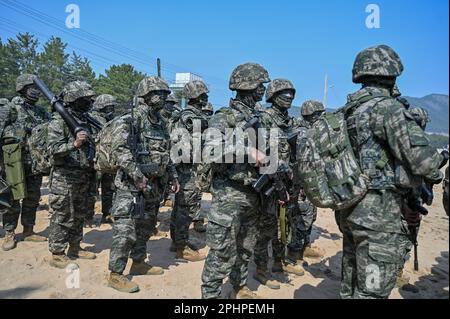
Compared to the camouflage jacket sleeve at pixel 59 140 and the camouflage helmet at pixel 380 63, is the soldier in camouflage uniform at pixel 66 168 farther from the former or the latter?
the camouflage helmet at pixel 380 63

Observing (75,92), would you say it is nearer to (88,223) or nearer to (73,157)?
(73,157)

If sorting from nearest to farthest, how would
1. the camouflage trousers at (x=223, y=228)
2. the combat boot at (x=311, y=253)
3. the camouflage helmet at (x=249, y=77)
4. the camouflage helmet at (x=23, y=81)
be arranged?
the camouflage trousers at (x=223, y=228) < the camouflage helmet at (x=249, y=77) < the combat boot at (x=311, y=253) < the camouflage helmet at (x=23, y=81)

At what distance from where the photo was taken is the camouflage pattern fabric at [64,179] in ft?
17.1

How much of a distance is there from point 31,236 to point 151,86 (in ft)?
12.9

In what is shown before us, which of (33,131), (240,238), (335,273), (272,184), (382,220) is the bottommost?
(335,273)

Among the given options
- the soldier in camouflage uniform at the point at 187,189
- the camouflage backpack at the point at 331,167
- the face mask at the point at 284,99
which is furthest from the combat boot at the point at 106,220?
the camouflage backpack at the point at 331,167

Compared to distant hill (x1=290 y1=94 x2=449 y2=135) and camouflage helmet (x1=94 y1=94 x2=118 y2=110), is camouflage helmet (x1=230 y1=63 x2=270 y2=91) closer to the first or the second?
distant hill (x1=290 y1=94 x2=449 y2=135)

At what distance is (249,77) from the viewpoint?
13.9 feet

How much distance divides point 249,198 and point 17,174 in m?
4.62

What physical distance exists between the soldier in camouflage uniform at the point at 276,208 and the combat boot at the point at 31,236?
13.6 feet

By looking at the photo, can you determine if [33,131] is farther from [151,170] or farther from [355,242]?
[355,242]
